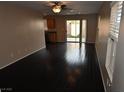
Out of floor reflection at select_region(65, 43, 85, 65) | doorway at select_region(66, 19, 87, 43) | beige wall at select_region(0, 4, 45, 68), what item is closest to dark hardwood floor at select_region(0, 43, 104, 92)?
floor reflection at select_region(65, 43, 85, 65)

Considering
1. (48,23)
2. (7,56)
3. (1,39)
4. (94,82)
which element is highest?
(48,23)

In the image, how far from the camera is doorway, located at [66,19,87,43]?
29.1 feet

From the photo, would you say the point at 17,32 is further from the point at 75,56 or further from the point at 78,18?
the point at 78,18

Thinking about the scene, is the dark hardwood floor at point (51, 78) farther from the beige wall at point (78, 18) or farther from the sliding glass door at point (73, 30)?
the sliding glass door at point (73, 30)

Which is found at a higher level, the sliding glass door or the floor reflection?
the sliding glass door

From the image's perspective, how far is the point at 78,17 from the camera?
8766mm

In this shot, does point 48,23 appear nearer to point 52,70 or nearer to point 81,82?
point 52,70

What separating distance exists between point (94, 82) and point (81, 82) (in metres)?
0.32

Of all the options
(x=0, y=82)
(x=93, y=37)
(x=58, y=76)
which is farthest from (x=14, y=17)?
(x=93, y=37)

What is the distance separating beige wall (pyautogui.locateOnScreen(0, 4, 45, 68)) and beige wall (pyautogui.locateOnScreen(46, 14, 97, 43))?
2.85 metres

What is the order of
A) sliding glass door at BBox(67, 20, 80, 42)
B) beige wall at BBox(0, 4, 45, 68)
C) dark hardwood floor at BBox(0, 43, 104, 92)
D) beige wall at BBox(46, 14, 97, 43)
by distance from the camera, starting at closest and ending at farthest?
dark hardwood floor at BBox(0, 43, 104, 92) → beige wall at BBox(0, 4, 45, 68) → beige wall at BBox(46, 14, 97, 43) → sliding glass door at BBox(67, 20, 80, 42)

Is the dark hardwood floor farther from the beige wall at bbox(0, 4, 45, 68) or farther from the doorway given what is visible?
the doorway

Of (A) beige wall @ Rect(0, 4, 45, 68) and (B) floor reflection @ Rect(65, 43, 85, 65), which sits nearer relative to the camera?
(A) beige wall @ Rect(0, 4, 45, 68)

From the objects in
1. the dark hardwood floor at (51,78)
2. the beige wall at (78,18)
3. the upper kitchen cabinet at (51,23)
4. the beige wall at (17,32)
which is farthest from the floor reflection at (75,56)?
the upper kitchen cabinet at (51,23)
